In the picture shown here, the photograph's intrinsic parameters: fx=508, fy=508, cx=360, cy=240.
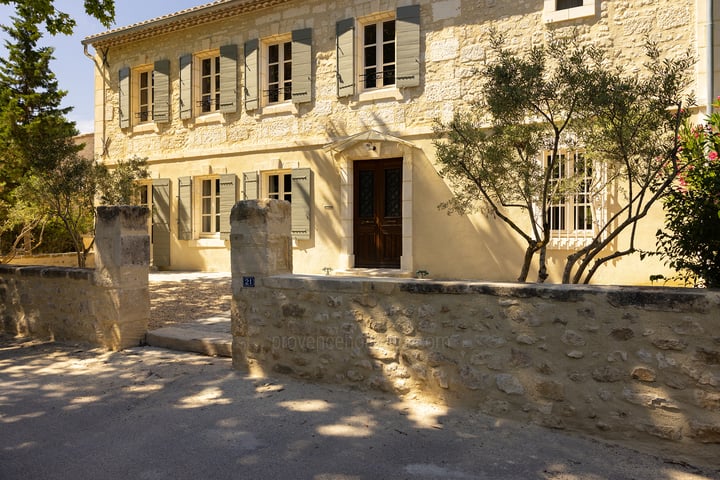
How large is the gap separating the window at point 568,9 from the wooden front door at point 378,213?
337cm

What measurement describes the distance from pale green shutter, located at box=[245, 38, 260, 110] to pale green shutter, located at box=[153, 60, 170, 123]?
7.52 feet

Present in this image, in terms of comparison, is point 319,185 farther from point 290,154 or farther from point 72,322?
point 72,322

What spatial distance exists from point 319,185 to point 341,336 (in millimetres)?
6346

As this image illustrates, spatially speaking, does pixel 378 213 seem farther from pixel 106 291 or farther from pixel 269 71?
pixel 106 291

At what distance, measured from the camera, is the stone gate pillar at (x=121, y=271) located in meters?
5.23

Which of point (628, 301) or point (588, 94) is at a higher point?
point (588, 94)

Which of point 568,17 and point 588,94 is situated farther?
point 568,17

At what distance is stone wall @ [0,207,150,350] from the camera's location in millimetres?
5242

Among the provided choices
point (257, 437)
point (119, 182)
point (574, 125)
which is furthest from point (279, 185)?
point (257, 437)

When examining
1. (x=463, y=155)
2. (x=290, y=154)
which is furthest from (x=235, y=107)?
(x=463, y=155)

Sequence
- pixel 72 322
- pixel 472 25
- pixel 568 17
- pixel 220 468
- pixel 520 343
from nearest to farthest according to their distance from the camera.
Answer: pixel 220 468 → pixel 520 343 → pixel 72 322 → pixel 568 17 → pixel 472 25

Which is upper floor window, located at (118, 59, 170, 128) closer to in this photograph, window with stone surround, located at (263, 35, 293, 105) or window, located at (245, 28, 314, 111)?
window, located at (245, 28, 314, 111)

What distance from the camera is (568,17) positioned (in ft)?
26.1

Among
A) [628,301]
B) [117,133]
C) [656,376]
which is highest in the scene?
[117,133]
